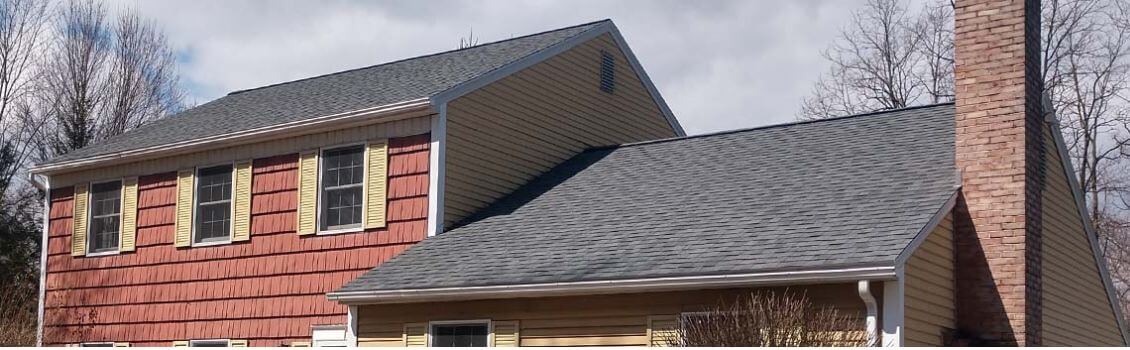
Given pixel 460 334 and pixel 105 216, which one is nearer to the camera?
pixel 460 334

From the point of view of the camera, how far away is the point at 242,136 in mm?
20406

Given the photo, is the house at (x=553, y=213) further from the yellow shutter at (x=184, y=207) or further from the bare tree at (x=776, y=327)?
the bare tree at (x=776, y=327)

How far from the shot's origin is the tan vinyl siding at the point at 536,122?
19078mm

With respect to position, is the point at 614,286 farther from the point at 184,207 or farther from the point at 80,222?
the point at 80,222

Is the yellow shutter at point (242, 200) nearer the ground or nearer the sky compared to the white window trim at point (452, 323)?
nearer the sky

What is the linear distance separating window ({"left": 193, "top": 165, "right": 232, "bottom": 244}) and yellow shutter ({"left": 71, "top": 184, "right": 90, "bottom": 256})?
2.94 m

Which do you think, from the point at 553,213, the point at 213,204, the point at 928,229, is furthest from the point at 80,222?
the point at 928,229

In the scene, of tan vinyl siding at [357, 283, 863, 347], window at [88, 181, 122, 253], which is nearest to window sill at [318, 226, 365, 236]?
tan vinyl siding at [357, 283, 863, 347]

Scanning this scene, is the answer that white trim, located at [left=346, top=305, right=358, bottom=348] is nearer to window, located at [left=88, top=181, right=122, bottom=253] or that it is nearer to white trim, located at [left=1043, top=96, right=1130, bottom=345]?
window, located at [left=88, top=181, right=122, bottom=253]

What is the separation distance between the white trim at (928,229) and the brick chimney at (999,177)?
0.36m

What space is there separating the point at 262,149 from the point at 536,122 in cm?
425

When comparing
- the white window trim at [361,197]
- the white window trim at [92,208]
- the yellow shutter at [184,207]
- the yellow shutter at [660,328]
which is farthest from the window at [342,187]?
the yellow shutter at [660,328]

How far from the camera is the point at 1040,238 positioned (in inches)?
605

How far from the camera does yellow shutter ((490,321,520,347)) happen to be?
1609 centimetres
